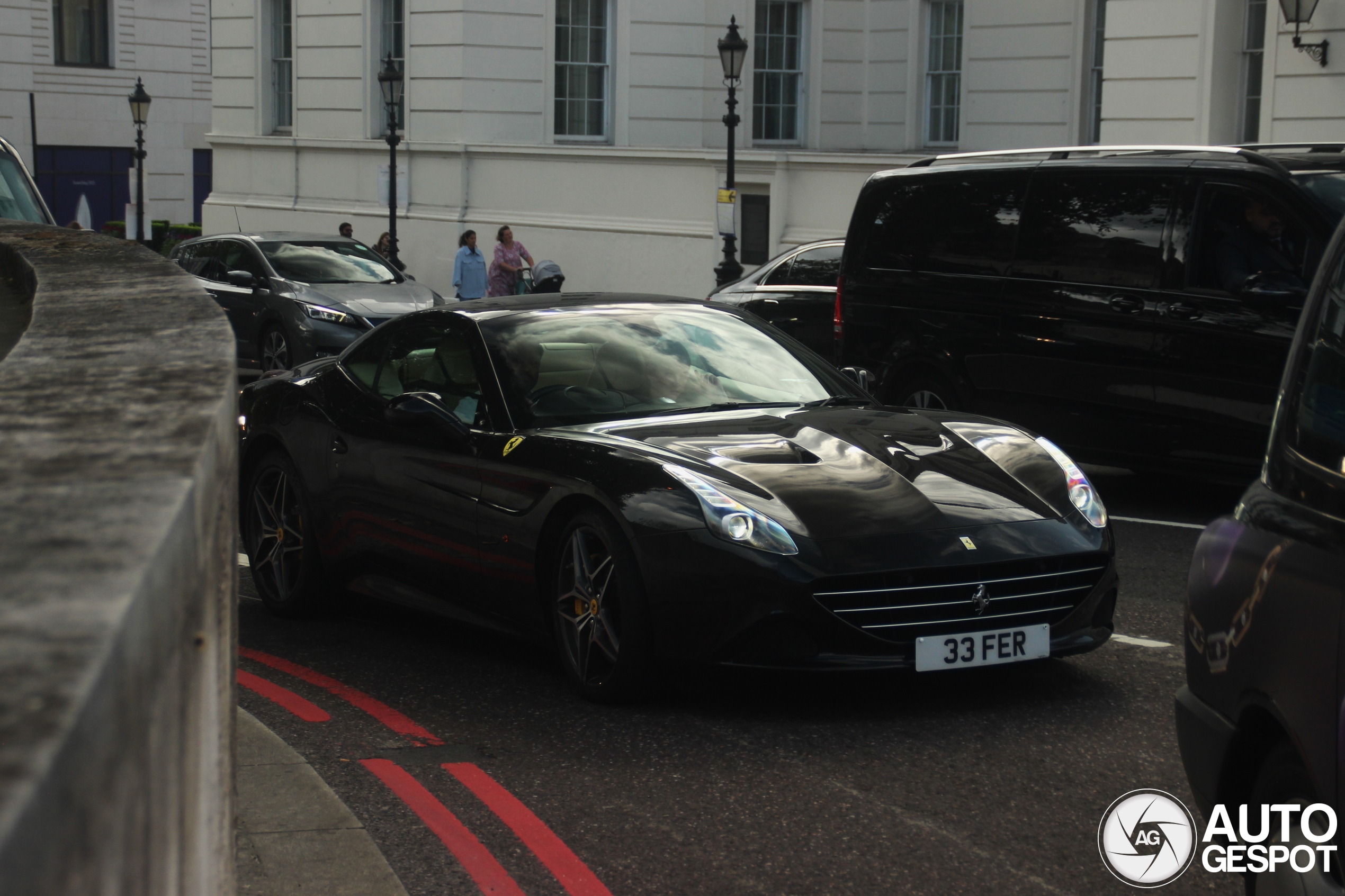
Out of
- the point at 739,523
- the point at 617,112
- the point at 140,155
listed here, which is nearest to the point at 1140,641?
the point at 739,523

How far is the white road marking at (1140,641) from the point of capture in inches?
255

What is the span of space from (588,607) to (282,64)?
30311 mm

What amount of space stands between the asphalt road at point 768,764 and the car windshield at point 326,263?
1340 centimetres

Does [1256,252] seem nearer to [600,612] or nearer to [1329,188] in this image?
[1329,188]

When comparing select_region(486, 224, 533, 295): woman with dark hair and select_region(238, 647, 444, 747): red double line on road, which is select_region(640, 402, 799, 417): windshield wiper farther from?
select_region(486, 224, 533, 295): woman with dark hair

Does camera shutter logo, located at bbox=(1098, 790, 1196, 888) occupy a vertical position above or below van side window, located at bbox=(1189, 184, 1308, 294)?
Answer: below

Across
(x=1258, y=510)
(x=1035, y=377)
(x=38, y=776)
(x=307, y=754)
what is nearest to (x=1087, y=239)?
(x=1035, y=377)

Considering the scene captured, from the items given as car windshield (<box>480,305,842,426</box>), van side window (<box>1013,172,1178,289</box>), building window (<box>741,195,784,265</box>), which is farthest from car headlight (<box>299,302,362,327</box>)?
car windshield (<box>480,305,842,426</box>)

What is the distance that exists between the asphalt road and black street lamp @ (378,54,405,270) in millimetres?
21400

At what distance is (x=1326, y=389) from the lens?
122 inches

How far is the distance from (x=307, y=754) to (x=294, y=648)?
5.59 ft

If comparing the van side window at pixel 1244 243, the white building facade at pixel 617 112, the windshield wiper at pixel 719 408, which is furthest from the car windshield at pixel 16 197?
the white building facade at pixel 617 112

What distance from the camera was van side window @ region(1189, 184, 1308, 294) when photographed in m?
8.83

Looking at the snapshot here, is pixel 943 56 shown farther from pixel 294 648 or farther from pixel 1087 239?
pixel 294 648
